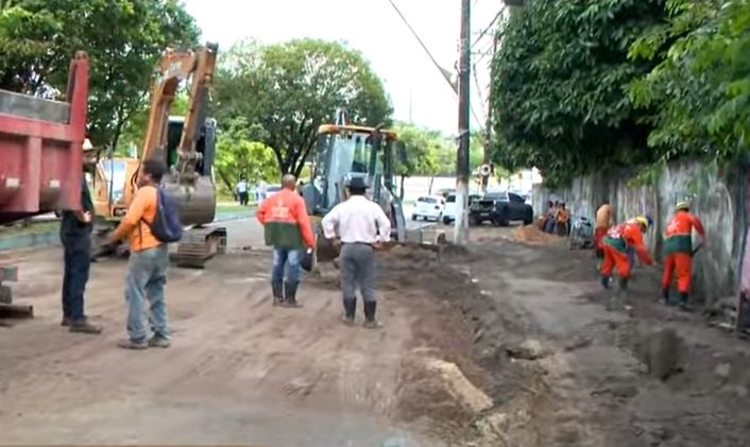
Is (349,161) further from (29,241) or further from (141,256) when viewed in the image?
(141,256)

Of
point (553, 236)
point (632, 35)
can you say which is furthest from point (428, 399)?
point (553, 236)

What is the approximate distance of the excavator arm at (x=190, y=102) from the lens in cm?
1944

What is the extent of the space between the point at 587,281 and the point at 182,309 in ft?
29.4

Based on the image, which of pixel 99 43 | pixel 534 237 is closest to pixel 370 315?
pixel 99 43

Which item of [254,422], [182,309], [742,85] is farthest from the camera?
[182,309]

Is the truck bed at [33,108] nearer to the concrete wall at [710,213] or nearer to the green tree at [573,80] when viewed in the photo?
the concrete wall at [710,213]

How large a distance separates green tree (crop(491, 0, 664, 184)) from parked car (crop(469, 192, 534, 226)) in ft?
62.9

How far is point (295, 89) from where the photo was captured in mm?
57219

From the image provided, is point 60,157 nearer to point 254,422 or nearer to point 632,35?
point 254,422

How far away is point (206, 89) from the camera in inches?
772

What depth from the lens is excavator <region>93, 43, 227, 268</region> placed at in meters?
19.6

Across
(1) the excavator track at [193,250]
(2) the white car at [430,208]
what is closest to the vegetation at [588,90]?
(1) the excavator track at [193,250]

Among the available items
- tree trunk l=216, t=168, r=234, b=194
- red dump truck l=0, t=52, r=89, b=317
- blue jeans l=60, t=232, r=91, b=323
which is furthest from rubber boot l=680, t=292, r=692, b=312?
tree trunk l=216, t=168, r=234, b=194

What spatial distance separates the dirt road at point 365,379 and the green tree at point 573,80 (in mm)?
7338
